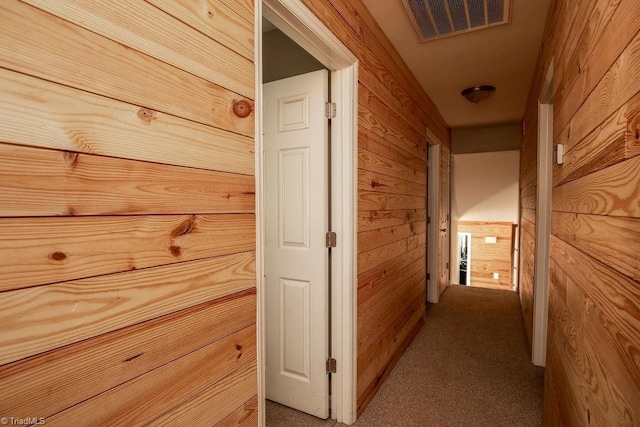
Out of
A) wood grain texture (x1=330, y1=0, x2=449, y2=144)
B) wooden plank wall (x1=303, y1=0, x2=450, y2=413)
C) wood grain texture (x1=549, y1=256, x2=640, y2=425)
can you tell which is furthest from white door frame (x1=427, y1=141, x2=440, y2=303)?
wood grain texture (x1=549, y1=256, x2=640, y2=425)

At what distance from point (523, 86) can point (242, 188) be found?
3.50m

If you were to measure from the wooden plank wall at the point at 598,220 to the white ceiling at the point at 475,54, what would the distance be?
79cm

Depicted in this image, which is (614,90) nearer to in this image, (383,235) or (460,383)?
(383,235)

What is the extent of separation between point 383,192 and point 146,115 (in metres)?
1.79

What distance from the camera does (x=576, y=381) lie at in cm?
116

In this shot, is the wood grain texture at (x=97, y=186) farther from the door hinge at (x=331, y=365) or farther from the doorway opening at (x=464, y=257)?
the doorway opening at (x=464, y=257)

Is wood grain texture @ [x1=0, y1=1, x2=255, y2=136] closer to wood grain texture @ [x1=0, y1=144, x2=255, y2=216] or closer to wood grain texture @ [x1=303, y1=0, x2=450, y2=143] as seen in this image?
wood grain texture @ [x1=0, y1=144, x2=255, y2=216]

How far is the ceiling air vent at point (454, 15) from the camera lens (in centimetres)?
198

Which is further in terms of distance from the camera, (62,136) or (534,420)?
(534,420)

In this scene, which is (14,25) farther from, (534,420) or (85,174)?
(534,420)

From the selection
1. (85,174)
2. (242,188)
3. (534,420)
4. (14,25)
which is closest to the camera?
(14,25)

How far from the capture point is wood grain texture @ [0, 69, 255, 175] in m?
0.59

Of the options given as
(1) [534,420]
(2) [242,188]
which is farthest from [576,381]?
(2) [242,188]

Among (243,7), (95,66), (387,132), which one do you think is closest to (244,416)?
(95,66)
